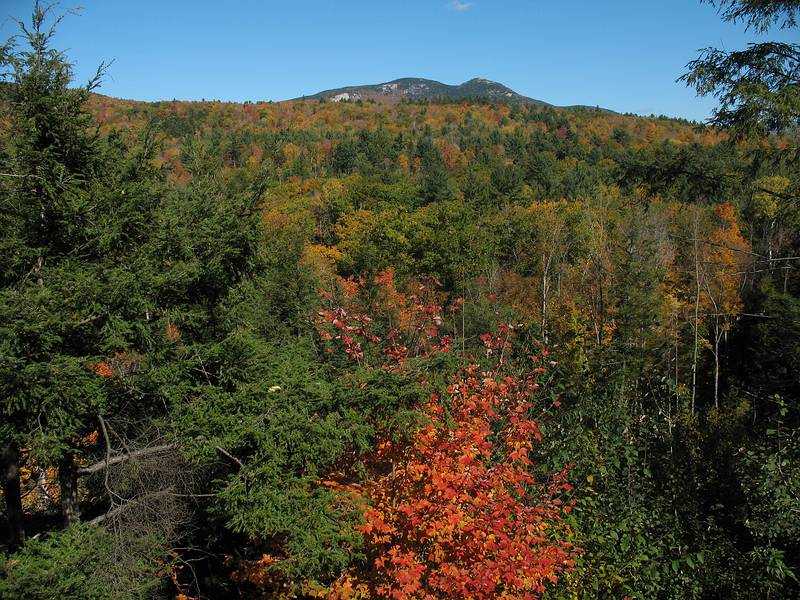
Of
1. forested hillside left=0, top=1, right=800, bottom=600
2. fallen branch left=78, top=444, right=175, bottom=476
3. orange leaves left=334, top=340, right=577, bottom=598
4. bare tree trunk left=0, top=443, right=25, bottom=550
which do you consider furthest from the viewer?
fallen branch left=78, top=444, right=175, bottom=476

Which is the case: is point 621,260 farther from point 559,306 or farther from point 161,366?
point 161,366

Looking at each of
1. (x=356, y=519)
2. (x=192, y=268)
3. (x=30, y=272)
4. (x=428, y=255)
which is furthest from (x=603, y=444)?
(x=428, y=255)

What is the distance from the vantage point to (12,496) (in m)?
7.07

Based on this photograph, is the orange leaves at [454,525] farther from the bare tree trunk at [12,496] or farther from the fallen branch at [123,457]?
the bare tree trunk at [12,496]

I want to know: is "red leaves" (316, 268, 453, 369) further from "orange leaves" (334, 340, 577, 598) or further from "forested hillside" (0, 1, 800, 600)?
"orange leaves" (334, 340, 577, 598)

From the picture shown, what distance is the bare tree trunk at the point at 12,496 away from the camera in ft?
22.3

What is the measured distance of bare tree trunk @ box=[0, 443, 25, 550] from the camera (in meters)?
6.80

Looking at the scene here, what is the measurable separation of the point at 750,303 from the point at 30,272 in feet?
100

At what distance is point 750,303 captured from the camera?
27750 mm

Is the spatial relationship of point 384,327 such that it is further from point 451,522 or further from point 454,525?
point 451,522

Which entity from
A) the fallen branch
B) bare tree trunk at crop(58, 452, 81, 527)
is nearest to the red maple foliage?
the fallen branch

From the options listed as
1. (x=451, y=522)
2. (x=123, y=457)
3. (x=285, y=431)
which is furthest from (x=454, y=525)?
(x=123, y=457)

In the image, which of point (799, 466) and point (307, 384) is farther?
point (307, 384)

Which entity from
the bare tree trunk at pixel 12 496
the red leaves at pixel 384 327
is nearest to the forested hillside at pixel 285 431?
the bare tree trunk at pixel 12 496
